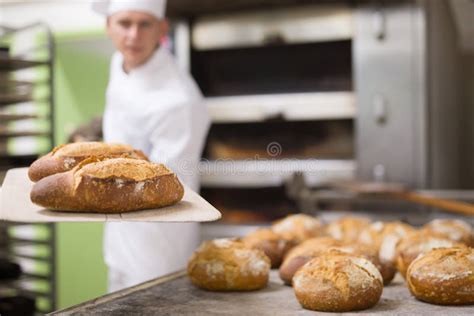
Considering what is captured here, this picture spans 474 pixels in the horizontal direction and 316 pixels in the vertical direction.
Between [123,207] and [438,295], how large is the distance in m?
0.69

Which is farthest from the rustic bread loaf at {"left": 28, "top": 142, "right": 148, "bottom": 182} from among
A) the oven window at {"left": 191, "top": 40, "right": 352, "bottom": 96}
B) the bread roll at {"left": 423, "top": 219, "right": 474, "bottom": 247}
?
the oven window at {"left": 191, "top": 40, "right": 352, "bottom": 96}

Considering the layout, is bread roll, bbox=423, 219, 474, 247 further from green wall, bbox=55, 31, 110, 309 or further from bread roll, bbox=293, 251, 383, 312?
green wall, bbox=55, 31, 110, 309

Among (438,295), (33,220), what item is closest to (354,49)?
(438,295)

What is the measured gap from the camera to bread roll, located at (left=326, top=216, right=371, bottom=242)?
6.60 feet

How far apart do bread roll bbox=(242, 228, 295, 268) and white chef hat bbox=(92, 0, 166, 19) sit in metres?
1.04

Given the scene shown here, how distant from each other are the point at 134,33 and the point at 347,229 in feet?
3.49

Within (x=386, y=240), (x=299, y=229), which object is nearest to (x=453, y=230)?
(x=386, y=240)

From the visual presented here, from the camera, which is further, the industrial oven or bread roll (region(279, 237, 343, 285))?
the industrial oven

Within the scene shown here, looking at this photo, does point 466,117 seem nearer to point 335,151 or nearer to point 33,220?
point 335,151

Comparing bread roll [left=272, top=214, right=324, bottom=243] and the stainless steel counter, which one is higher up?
bread roll [left=272, top=214, right=324, bottom=243]

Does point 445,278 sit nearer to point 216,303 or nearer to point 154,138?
point 216,303

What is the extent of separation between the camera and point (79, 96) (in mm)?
4672

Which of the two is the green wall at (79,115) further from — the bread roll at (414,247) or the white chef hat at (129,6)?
the bread roll at (414,247)

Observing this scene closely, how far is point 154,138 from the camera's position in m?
2.49
